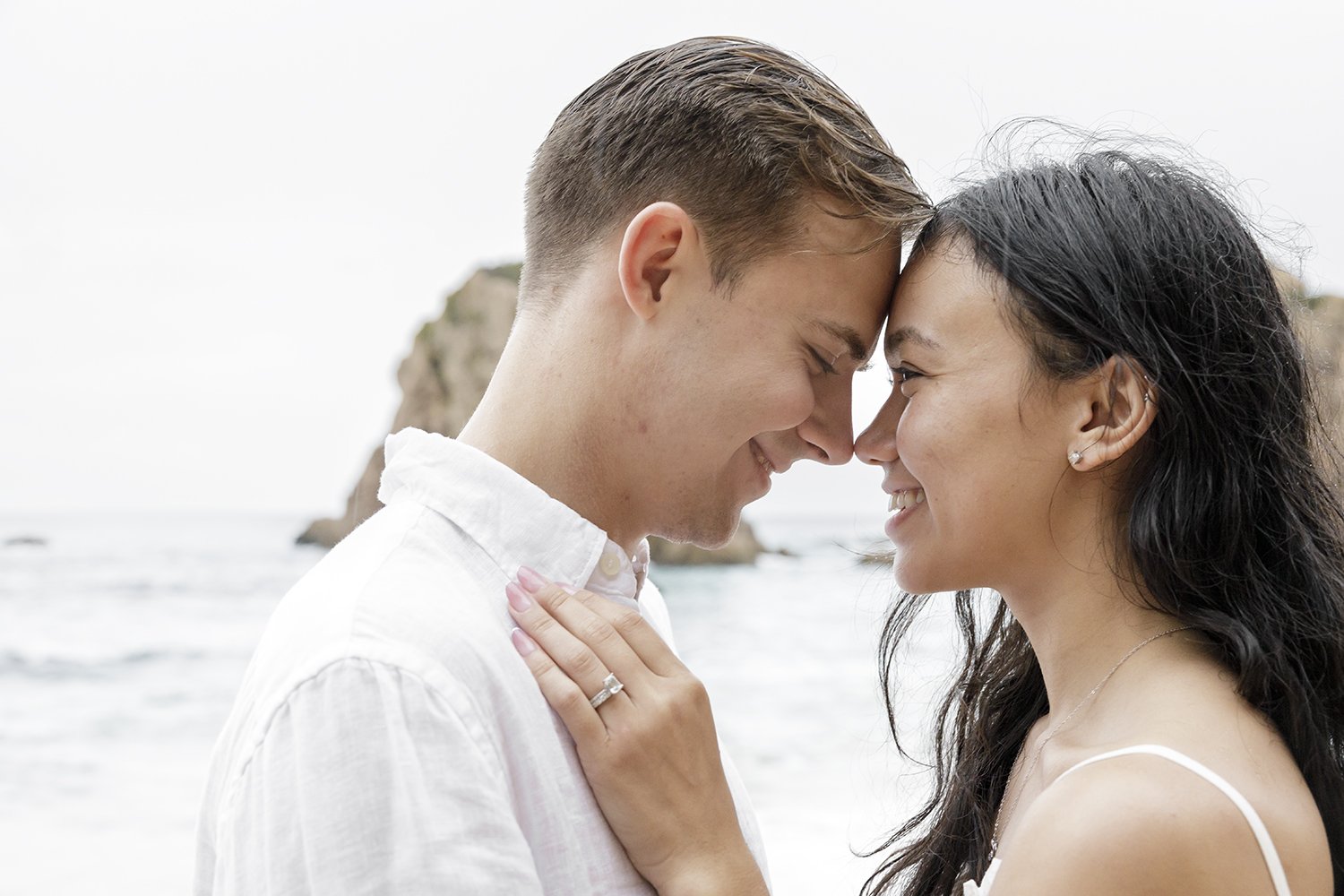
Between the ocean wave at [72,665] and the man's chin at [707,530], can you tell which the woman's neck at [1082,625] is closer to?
the man's chin at [707,530]

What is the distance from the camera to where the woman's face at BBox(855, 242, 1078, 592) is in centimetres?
153

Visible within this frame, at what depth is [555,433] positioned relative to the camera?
4.66 feet

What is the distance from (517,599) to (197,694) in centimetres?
1037

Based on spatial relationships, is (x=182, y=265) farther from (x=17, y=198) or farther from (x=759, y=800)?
(x=759, y=800)

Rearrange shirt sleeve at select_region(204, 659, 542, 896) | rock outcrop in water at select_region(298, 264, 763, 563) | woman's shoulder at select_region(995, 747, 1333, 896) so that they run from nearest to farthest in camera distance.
Answer: 1. shirt sleeve at select_region(204, 659, 542, 896)
2. woman's shoulder at select_region(995, 747, 1333, 896)
3. rock outcrop in water at select_region(298, 264, 763, 563)

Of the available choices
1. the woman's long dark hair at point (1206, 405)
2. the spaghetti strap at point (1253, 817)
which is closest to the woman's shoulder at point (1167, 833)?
the spaghetti strap at point (1253, 817)

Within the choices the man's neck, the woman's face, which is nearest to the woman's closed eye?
the woman's face

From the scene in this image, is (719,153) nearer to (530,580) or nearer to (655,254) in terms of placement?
(655,254)

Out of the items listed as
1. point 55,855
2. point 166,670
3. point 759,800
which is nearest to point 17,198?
point 166,670

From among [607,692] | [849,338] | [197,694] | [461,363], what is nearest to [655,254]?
[849,338]

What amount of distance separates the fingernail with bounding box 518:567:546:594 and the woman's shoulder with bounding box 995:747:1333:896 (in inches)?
23.4

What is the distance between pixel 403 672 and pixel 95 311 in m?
14.0

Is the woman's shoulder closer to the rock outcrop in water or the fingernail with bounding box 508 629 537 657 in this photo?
the fingernail with bounding box 508 629 537 657

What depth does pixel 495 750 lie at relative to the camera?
1.13 meters
